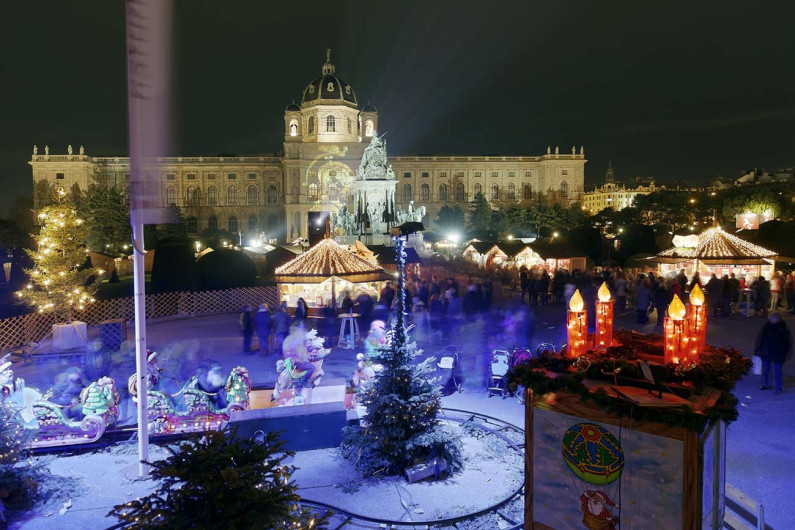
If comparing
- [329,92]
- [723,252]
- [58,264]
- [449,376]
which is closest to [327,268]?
[58,264]

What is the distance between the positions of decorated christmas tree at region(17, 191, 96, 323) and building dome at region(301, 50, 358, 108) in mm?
55012

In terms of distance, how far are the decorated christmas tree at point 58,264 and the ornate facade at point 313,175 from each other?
48.8m

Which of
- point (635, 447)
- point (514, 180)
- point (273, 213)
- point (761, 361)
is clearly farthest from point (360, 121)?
point (635, 447)

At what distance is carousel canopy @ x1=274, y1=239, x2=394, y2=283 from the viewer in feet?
45.7

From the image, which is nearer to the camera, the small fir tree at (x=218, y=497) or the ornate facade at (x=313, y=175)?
the small fir tree at (x=218, y=497)

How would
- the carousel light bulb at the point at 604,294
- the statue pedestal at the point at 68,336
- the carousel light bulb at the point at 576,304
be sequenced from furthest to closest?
the statue pedestal at the point at 68,336 < the carousel light bulb at the point at 604,294 < the carousel light bulb at the point at 576,304

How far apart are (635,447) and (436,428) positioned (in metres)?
2.70

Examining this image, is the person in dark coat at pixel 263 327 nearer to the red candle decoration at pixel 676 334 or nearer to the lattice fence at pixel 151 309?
the lattice fence at pixel 151 309

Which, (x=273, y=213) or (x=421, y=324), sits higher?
(x=273, y=213)

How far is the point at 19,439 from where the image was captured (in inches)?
207

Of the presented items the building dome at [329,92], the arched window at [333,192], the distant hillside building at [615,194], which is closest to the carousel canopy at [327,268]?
the arched window at [333,192]

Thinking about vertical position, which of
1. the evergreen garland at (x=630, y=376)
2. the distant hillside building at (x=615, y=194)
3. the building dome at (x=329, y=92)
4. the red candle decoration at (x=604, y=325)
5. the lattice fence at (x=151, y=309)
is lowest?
the lattice fence at (x=151, y=309)

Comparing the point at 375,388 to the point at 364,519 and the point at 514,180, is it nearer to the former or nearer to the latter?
the point at 364,519

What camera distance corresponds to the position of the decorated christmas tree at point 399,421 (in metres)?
5.62
